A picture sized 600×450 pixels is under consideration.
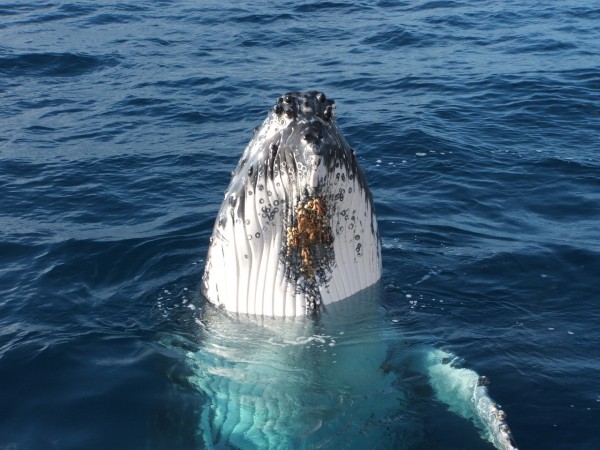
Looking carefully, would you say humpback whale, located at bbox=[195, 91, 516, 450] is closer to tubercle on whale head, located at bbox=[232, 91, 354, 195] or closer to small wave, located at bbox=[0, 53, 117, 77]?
tubercle on whale head, located at bbox=[232, 91, 354, 195]

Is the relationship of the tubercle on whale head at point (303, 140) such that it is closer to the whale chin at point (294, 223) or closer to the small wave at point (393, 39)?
the whale chin at point (294, 223)

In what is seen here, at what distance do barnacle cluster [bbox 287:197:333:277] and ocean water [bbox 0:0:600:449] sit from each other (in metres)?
1.51

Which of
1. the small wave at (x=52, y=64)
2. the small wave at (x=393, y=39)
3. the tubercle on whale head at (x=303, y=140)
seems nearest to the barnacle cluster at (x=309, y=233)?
the tubercle on whale head at (x=303, y=140)

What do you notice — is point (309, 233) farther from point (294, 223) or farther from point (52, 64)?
point (52, 64)

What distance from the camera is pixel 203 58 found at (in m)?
25.1

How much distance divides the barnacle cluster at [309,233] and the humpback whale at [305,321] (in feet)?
0.04

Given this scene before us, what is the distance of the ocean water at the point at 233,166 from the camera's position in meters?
8.99

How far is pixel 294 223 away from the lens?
8.39 m

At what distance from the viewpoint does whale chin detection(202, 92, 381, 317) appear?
806 cm

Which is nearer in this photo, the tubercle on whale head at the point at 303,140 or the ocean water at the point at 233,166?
the tubercle on whale head at the point at 303,140

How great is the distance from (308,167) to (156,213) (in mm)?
6895

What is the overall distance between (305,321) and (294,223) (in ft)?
4.15

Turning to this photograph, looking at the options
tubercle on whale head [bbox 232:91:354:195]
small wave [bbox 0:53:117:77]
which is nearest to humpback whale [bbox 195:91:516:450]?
tubercle on whale head [bbox 232:91:354:195]

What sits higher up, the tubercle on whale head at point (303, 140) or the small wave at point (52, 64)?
the tubercle on whale head at point (303, 140)
